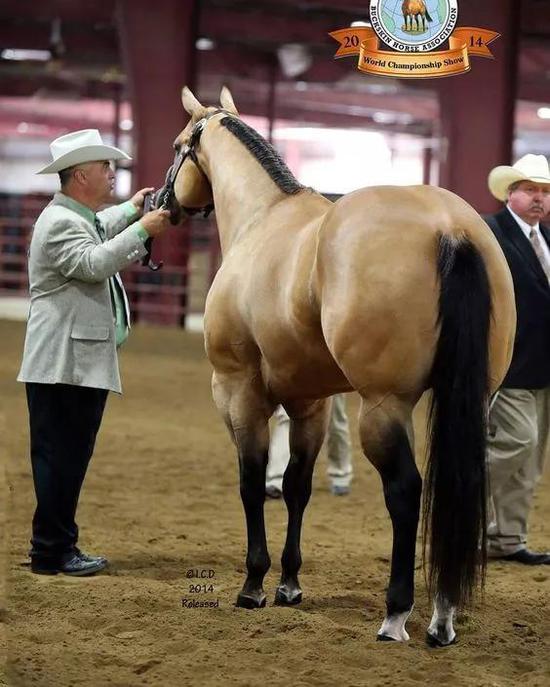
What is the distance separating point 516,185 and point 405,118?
20.2m

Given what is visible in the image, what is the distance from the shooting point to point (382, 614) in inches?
148

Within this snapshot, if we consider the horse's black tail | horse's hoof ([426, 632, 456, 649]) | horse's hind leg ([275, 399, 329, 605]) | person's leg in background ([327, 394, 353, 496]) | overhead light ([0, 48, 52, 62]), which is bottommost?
person's leg in background ([327, 394, 353, 496])

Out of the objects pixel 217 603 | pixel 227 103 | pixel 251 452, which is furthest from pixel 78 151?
pixel 217 603

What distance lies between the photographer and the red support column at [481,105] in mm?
4262

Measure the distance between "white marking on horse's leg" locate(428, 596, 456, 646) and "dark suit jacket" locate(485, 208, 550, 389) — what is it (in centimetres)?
147

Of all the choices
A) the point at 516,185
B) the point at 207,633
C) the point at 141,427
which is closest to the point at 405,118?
the point at 141,427

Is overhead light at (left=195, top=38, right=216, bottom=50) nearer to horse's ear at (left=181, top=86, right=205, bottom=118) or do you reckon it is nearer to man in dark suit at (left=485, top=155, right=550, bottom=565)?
horse's ear at (left=181, top=86, right=205, bottom=118)

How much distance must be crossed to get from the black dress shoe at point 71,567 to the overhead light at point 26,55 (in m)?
15.1

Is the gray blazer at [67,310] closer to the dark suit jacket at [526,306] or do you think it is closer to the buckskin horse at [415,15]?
the buckskin horse at [415,15]

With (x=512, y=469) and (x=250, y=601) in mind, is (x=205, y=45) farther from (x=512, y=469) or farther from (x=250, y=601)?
(x=250, y=601)

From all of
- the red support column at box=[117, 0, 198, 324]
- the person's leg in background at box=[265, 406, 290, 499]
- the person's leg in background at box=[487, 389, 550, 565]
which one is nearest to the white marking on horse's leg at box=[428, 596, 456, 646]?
the person's leg in background at box=[487, 389, 550, 565]

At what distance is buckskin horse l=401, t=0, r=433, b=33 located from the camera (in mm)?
3553

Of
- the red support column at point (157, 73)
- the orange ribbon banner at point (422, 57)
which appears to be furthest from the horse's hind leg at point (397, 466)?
the red support column at point (157, 73)

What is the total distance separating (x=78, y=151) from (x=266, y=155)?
71cm
